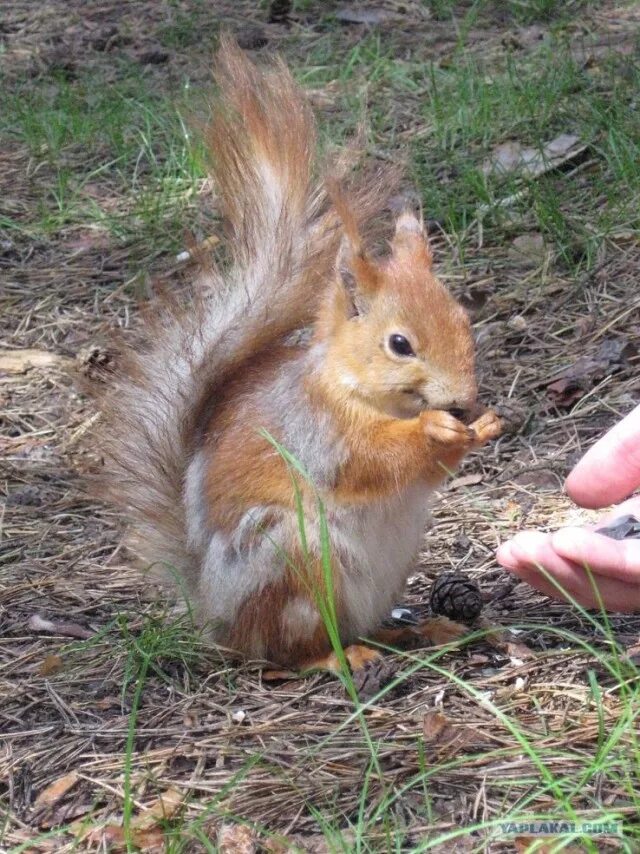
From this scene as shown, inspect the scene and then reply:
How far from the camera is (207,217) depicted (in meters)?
3.90

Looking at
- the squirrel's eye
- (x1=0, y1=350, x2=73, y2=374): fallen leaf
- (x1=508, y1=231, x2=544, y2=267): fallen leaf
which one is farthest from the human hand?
(x1=0, y1=350, x2=73, y2=374): fallen leaf

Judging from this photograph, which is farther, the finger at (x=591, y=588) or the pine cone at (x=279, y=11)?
the pine cone at (x=279, y=11)

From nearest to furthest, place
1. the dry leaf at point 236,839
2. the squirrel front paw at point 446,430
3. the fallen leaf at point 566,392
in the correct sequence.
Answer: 1. the dry leaf at point 236,839
2. the squirrel front paw at point 446,430
3. the fallen leaf at point 566,392

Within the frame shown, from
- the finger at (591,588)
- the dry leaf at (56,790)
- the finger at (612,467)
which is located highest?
the finger at (612,467)

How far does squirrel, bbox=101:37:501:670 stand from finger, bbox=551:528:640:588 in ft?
0.88

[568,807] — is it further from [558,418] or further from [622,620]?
[558,418]

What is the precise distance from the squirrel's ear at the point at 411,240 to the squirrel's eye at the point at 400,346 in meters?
0.19

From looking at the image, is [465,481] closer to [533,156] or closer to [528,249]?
[528,249]

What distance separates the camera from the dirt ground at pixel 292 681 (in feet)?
5.41

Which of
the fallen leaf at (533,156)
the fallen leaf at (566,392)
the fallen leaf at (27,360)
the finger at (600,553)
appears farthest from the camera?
the fallen leaf at (533,156)

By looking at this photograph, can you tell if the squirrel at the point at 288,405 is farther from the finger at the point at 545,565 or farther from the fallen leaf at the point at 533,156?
the fallen leaf at the point at 533,156

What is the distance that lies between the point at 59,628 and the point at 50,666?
0.16 m

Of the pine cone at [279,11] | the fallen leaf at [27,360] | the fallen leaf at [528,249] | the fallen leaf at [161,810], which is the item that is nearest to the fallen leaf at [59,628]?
the fallen leaf at [161,810]

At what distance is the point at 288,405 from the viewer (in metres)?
2.18
